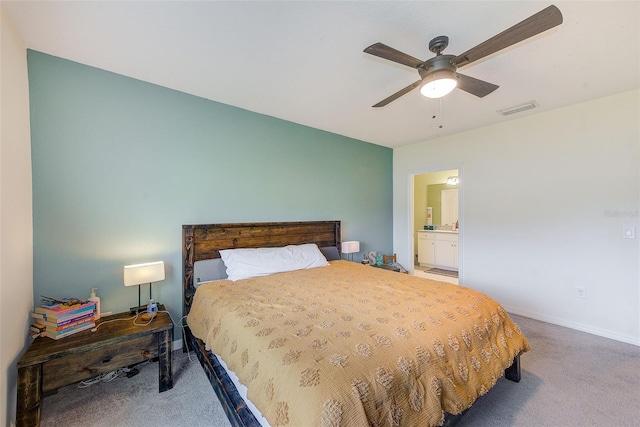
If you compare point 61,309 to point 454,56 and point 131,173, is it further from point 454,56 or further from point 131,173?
point 454,56

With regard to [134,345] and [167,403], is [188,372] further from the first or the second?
[134,345]

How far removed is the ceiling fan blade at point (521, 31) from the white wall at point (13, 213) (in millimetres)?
2806

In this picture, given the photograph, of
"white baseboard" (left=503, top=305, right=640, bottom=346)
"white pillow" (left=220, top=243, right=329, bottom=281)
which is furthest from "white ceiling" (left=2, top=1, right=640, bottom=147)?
"white baseboard" (left=503, top=305, right=640, bottom=346)

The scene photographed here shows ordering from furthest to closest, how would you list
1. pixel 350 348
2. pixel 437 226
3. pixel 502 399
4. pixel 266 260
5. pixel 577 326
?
pixel 437 226 → pixel 577 326 → pixel 266 260 → pixel 502 399 → pixel 350 348

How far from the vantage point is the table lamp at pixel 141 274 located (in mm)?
2113

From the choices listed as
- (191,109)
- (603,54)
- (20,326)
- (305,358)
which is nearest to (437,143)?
(603,54)

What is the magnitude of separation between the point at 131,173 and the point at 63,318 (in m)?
1.26

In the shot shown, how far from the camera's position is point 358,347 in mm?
1293

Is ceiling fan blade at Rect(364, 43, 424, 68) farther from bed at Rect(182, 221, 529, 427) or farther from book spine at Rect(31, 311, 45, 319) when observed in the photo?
book spine at Rect(31, 311, 45, 319)

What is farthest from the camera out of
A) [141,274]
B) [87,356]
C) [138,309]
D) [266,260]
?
[266,260]

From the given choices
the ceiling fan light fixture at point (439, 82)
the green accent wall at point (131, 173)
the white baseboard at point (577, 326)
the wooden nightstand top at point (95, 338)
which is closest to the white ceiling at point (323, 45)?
the green accent wall at point (131, 173)

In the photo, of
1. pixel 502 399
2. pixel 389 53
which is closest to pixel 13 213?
pixel 389 53

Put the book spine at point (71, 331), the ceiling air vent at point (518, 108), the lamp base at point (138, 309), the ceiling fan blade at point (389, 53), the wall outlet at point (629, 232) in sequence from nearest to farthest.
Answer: the ceiling fan blade at point (389, 53) → the book spine at point (71, 331) → the lamp base at point (138, 309) → the wall outlet at point (629, 232) → the ceiling air vent at point (518, 108)

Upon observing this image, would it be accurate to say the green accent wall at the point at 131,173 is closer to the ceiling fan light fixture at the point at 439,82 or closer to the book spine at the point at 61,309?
the book spine at the point at 61,309
